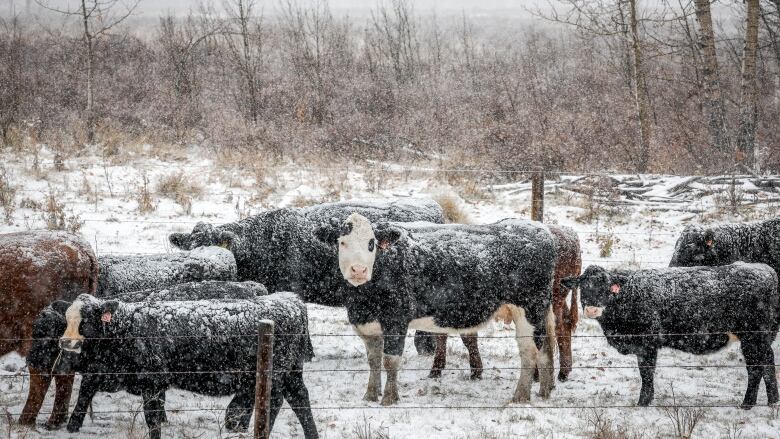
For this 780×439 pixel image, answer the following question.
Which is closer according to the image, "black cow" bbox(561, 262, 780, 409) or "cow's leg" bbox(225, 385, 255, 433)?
"cow's leg" bbox(225, 385, 255, 433)

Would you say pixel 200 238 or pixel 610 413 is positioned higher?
pixel 200 238

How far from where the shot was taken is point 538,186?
11.2 meters

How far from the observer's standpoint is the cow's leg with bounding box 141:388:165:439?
219 inches

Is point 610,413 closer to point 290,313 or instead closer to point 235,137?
point 290,313

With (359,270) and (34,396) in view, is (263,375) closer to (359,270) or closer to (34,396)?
(359,270)

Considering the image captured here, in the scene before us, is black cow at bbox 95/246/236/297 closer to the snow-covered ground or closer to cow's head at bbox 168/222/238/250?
cow's head at bbox 168/222/238/250

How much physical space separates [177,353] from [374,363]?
2.16m

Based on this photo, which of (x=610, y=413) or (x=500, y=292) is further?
(x=500, y=292)

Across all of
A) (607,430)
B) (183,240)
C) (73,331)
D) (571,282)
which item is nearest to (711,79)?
(571,282)

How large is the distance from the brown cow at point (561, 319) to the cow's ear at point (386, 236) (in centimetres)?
166

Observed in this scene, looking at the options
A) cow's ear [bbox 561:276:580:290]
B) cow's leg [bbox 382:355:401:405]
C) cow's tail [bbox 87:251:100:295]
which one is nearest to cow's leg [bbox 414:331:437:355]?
cow's leg [bbox 382:355:401:405]

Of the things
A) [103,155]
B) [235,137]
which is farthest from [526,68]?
[103,155]

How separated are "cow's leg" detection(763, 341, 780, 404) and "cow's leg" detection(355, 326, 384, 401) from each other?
4.05 metres

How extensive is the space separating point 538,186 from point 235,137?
11.4 meters
